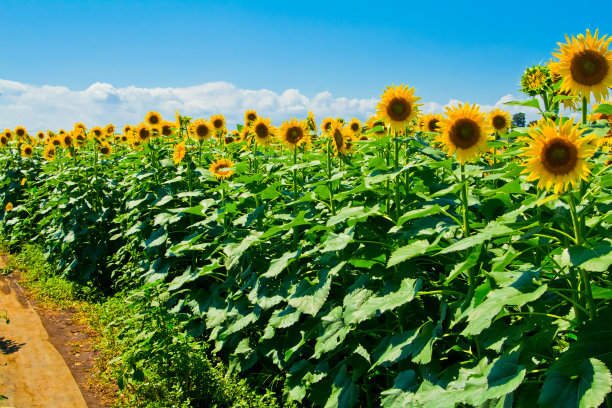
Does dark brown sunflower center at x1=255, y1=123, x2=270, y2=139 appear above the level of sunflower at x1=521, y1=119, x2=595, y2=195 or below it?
above

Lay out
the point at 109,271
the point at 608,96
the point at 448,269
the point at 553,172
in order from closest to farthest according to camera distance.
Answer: the point at 553,172 → the point at 608,96 → the point at 448,269 → the point at 109,271

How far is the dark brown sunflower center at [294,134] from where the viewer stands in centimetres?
426

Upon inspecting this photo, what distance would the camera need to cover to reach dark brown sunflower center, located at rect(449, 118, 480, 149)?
2.51 metres

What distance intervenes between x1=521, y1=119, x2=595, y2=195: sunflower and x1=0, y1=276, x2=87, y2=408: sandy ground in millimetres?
3477

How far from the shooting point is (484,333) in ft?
7.11

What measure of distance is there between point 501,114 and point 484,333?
2962mm

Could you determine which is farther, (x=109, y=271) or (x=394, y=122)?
(x=109, y=271)

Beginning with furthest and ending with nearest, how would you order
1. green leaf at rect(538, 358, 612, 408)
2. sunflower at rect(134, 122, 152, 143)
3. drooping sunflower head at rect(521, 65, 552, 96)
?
sunflower at rect(134, 122, 152, 143), drooping sunflower head at rect(521, 65, 552, 96), green leaf at rect(538, 358, 612, 408)

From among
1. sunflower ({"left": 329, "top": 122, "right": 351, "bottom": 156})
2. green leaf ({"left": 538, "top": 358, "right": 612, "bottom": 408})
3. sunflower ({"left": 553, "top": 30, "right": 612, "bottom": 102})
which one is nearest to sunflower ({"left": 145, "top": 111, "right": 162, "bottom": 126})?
sunflower ({"left": 329, "top": 122, "right": 351, "bottom": 156})

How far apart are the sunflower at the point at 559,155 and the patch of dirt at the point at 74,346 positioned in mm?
3400

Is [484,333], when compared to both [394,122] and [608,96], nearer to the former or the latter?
[608,96]

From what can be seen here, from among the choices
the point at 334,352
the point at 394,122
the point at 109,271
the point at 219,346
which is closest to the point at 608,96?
the point at 394,122

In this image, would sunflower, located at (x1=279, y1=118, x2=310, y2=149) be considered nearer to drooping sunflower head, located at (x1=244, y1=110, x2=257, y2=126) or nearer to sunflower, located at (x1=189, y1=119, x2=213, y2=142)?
drooping sunflower head, located at (x1=244, y1=110, x2=257, y2=126)

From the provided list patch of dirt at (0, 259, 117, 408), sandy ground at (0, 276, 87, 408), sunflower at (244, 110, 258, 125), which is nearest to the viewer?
sandy ground at (0, 276, 87, 408)
